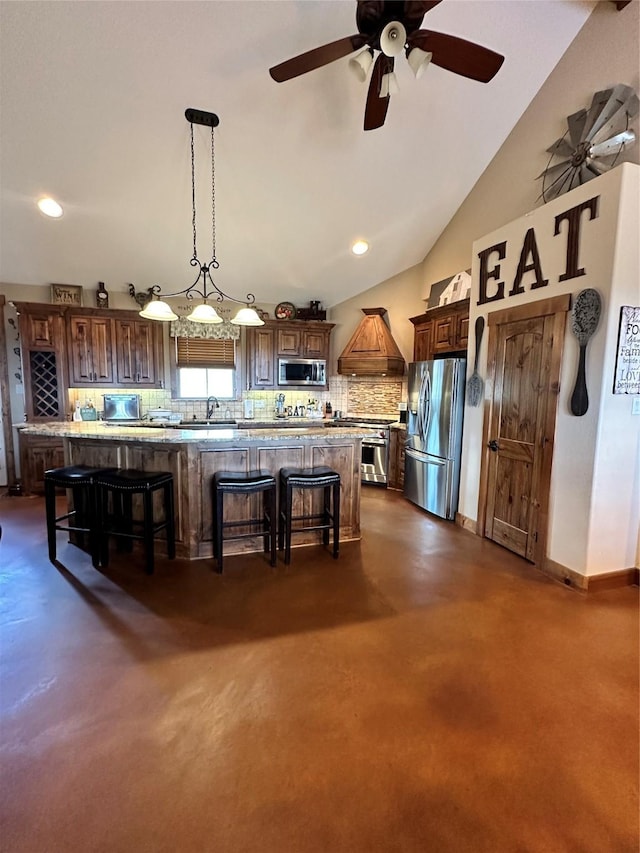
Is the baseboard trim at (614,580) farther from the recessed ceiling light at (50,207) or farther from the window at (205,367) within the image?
the recessed ceiling light at (50,207)

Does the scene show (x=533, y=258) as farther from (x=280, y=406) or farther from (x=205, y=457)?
(x=280, y=406)

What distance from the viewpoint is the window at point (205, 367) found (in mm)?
5910

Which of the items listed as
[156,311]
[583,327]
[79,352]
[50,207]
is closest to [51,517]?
[156,311]

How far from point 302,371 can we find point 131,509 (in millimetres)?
3660

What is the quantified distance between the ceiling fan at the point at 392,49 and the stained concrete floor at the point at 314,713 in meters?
3.32

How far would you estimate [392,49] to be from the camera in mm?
2104

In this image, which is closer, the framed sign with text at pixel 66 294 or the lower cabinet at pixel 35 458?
the lower cabinet at pixel 35 458

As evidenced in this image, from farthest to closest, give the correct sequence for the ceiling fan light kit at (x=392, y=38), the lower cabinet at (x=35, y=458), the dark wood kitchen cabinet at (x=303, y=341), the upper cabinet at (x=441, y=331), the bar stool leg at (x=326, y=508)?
the dark wood kitchen cabinet at (x=303, y=341), the lower cabinet at (x=35, y=458), the upper cabinet at (x=441, y=331), the bar stool leg at (x=326, y=508), the ceiling fan light kit at (x=392, y=38)

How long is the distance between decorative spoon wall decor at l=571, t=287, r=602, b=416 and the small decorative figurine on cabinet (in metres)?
5.62

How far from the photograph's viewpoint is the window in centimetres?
591

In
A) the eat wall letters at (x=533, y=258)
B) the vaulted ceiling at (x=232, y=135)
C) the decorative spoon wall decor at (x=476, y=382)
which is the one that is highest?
the vaulted ceiling at (x=232, y=135)

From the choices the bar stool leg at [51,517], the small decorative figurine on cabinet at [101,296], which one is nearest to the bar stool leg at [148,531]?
the bar stool leg at [51,517]

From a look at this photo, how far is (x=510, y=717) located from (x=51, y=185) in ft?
18.8

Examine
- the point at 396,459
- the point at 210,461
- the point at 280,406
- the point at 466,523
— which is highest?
the point at 280,406
